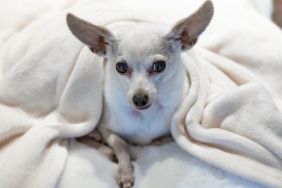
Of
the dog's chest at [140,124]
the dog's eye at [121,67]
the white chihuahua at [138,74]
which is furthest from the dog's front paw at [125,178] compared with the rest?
the dog's eye at [121,67]

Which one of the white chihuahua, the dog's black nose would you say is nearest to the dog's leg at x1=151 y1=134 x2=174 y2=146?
the white chihuahua

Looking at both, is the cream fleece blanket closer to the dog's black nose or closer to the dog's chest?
the dog's chest

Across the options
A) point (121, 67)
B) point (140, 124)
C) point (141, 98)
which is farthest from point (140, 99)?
point (140, 124)

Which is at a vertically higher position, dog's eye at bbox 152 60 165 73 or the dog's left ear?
the dog's left ear

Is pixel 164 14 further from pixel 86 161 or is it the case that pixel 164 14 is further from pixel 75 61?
pixel 86 161

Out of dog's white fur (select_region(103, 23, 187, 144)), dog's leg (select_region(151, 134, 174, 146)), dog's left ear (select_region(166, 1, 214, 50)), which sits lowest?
dog's leg (select_region(151, 134, 174, 146))

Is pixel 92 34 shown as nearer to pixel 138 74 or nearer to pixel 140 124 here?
pixel 138 74

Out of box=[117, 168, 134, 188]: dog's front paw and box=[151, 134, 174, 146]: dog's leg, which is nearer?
box=[117, 168, 134, 188]: dog's front paw

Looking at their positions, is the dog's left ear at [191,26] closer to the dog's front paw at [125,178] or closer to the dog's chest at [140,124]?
the dog's chest at [140,124]
